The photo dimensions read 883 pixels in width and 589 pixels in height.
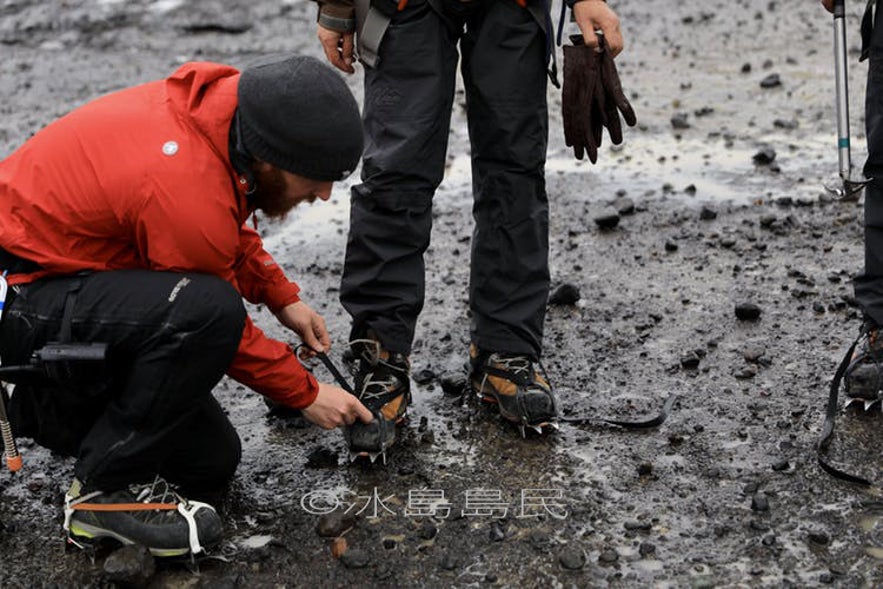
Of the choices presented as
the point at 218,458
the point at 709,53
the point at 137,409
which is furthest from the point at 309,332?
the point at 709,53

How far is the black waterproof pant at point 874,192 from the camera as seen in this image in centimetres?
383

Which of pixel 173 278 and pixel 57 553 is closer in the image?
pixel 173 278

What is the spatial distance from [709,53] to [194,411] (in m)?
6.38

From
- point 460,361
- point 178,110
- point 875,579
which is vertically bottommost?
point 460,361

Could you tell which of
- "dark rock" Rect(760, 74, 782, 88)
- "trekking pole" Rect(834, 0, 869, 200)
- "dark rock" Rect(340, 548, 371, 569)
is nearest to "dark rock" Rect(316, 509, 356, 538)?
"dark rock" Rect(340, 548, 371, 569)

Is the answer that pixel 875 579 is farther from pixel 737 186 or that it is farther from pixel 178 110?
pixel 737 186

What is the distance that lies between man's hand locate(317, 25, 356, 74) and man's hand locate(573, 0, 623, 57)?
770mm

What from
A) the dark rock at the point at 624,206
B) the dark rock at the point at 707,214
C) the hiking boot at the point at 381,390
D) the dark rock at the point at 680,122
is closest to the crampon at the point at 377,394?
the hiking boot at the point at 381,390

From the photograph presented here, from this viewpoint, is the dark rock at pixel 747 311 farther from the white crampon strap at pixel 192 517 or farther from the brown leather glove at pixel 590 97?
the white crampon strap at pixel 192 517

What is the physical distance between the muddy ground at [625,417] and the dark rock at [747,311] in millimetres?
38

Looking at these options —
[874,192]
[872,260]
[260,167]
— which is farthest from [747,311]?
[260,167]

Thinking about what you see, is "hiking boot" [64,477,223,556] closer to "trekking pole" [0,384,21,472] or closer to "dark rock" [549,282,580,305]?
"trekking pole" [0,384,21,472]

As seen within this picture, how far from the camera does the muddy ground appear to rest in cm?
320

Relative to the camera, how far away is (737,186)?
6070mm
